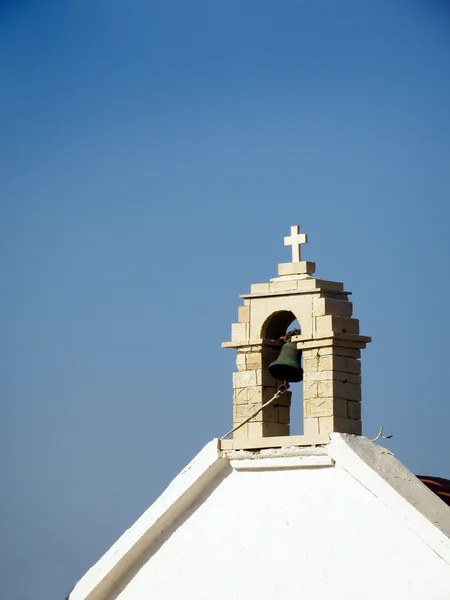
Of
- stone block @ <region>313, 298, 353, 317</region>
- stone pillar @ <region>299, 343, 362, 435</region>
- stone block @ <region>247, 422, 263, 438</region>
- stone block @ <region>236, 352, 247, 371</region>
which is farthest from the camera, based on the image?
stone block @ <region>236, 352, 247, 371</region>

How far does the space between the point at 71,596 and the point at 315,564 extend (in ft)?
9.94

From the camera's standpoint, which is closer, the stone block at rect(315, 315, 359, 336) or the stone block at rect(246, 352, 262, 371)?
the stone block at rect(315, 315, 359, 336)

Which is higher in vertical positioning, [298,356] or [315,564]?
[298,356]

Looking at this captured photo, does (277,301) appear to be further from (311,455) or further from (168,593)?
(168,593)

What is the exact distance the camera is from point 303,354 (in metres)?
19.6

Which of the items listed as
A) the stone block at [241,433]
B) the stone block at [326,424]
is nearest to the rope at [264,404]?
the stone block at [241,433]

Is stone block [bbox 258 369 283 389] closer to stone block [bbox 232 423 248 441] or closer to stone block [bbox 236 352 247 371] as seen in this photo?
stone block [bbox 236 352 247 371]

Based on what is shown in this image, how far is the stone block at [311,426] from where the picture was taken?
63.0ft

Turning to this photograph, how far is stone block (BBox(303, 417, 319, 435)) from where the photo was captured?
19.2 meters

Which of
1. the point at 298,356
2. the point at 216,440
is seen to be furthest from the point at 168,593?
the point at 298,356

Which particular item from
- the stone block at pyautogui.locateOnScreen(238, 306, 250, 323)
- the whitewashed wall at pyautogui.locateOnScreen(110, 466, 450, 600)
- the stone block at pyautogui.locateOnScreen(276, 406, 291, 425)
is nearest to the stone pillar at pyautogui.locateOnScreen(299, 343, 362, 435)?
the whitewashed wall at pyautogui.locateOnScreen(110, 466, 450, 600)

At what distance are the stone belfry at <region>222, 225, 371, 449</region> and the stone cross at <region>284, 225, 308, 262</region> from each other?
0.01 metres

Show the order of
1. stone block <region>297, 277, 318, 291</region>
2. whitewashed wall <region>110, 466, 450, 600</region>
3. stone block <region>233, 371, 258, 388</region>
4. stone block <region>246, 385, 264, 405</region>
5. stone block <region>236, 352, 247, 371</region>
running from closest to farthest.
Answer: whitewashed wall <region>110, 466, 450, 600</region> < stone block <region>297, 277, 318, 291</region> < stone block <region>246, 385, 264, 405</region> < stone block <region>233, 371, 258, 388</region> < stone block <region>236, 352, 247, 371</region>

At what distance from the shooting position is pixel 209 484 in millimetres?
19672
